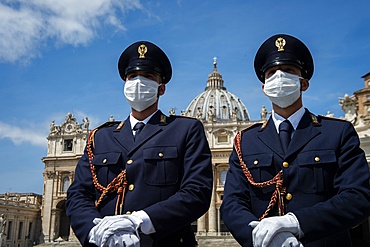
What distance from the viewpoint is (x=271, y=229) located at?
2783mm

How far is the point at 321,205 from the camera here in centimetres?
307

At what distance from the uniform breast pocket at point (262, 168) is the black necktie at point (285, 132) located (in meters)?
0.18

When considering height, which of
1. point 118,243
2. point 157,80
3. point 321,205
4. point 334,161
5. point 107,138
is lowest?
point 118,243

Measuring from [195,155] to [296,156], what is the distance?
2.81 feet

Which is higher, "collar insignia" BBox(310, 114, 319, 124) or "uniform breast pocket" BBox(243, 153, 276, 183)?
"collar insignia" BBox(310, 114, 319, 124)

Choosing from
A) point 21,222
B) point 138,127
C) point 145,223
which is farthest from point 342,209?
point 21,222

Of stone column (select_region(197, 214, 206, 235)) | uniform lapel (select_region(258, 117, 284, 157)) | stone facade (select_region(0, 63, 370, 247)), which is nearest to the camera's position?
uniform lapel (select_region(258, 117, 284, 157))

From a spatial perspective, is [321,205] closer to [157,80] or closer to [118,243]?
[118,243]

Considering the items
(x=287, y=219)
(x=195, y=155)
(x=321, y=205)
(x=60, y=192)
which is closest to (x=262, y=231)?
(x=287, y=219)

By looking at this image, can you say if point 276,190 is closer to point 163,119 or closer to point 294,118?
point 294,118

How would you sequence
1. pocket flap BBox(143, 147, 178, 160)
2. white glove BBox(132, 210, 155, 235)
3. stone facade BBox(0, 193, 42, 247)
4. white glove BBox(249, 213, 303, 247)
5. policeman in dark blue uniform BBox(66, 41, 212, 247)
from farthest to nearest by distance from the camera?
stone facade BBox(0, 193, 42, 247)
pocket flap BBox(143, 147, 178, 160)
policeman in dark blue uniform BBox(66, 41, 212, 247)
white glove BBox(132, 210, 155, 235)
white glove BBox(249, 213, 303, 247)

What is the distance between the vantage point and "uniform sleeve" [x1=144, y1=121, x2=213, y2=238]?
11.1ft

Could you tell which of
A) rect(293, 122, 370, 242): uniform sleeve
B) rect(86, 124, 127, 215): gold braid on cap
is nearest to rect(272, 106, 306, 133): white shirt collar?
rect(293, 122, 370, 242): uniform sleeve

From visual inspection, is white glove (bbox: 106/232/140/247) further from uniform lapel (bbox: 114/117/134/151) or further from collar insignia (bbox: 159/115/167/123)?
collar insignia (bbox: 159/115/167/123)
